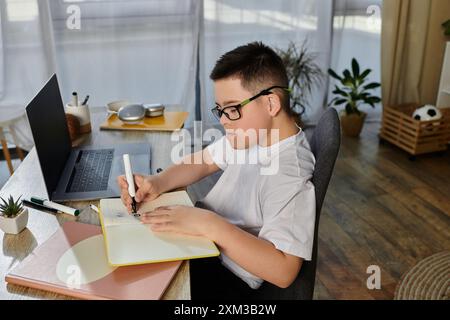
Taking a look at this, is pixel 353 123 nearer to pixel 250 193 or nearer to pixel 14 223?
pixel 250 193

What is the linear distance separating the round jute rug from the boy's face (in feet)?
3.58

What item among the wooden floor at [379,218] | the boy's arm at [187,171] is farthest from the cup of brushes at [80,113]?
the wooden floor at [379,218]

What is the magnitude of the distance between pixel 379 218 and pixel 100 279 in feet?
5.78

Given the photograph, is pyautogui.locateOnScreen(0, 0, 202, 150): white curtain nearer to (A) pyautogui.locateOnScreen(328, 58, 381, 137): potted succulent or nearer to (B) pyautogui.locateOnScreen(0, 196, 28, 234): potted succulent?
(A) pyautogui.locateOnScreen(328, 58, 381, 137): potted succulent

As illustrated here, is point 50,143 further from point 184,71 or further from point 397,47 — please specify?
point 397,47

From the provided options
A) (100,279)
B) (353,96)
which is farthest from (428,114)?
(100,279)

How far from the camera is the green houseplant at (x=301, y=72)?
2.99m

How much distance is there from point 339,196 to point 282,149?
4.97 ft

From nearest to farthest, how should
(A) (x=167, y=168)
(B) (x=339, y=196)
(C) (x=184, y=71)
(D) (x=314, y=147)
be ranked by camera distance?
(D) (x=314, y=147) → (A) (x=167, y=168) → (B) (x=339, y=196) → (C) (x=184, y=71)

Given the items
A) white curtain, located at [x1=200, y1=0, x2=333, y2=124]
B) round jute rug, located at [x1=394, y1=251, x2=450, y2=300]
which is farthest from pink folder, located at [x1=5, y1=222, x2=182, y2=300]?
white curtain, located at [x1=200, y1=0, x2=333, y2=124]

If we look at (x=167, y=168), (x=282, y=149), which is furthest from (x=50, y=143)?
(x=282, y=149)

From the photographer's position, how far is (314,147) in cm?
119

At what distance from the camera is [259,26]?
3010 mm

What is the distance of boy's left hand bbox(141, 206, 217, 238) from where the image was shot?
97cm
